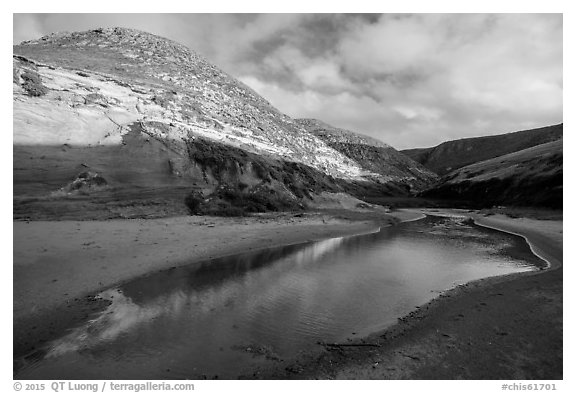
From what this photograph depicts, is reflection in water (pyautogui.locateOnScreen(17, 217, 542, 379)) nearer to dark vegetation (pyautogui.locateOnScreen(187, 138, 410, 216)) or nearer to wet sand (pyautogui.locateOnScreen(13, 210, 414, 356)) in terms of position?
wet sand (pyautogui.locateOnScreen(13, 210, 414, 356))

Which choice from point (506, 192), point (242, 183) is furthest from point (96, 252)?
point (506, 192)

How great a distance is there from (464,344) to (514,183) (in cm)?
6804

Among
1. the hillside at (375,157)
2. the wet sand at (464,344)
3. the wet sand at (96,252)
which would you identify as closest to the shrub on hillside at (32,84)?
the wet sand at (96,252)

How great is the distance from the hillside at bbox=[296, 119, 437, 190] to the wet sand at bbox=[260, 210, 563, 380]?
107192 millimetres

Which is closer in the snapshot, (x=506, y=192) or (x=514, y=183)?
(x=506, y=192)

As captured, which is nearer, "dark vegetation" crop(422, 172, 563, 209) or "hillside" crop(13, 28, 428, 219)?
"hillside" crop(13, 28, 428, 219)

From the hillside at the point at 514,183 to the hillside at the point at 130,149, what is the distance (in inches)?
1351

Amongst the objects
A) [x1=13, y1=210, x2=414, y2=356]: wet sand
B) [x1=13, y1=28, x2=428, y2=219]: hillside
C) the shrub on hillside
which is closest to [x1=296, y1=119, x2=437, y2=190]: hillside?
[x1=13, y1=28, x2=428, y2=219]: hillside

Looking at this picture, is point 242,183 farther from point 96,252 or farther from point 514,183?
point 514,183

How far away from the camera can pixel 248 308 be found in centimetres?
1232

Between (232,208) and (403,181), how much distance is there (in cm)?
10116

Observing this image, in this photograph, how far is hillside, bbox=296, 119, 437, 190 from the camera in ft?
412

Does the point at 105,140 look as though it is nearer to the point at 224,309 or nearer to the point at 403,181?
the point at 224,309

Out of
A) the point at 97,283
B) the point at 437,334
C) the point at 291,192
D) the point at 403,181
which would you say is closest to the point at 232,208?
the point at 291,192
